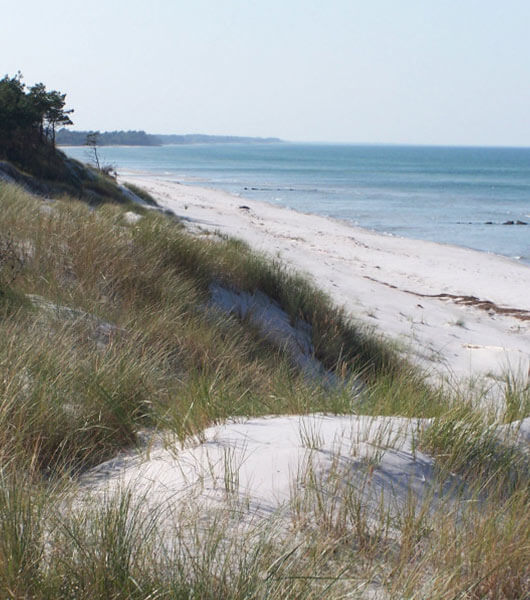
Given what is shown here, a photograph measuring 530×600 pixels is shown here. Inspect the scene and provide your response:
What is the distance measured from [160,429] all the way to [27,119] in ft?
65.9

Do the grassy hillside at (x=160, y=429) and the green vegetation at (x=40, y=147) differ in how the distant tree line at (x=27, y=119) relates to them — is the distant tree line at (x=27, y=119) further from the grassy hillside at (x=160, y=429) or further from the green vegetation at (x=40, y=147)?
the grassy hillside at (x=160, y=429)

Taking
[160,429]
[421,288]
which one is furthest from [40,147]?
[160,429]

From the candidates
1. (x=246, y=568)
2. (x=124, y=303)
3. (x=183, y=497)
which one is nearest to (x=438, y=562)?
(x=246, y=568)

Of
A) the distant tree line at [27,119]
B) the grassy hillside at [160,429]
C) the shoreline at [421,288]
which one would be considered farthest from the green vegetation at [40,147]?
the grassy hillside at [160,429]

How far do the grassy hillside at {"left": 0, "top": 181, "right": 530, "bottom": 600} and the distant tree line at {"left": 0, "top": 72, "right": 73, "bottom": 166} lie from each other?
45.6ft

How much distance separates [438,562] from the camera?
2.12 m

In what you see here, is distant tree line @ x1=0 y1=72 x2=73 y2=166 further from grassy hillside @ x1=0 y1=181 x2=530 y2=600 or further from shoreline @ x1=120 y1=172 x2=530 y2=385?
grassy hillside @ x1=0 y1=181 x2=530 y2=600

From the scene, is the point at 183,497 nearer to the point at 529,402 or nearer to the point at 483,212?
the point at 529,402

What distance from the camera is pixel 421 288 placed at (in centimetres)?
1596

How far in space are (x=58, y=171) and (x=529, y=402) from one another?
18131 mm

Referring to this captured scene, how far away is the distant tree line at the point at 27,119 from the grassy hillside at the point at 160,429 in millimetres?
13914

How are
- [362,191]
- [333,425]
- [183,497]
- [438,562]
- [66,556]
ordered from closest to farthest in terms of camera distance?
[66,556] < [438,562] < [183,497] < [333,425] < [362,191]

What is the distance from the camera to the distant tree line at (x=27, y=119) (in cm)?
2005

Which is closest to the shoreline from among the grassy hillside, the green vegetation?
the grassy hillside
